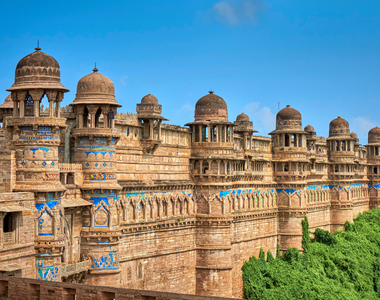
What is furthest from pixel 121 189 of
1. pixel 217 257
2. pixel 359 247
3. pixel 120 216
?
pixel 359 247

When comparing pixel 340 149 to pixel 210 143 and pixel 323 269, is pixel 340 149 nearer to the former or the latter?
pixel 323 269

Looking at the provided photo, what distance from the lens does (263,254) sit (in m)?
42.3

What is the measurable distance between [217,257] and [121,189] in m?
9.18

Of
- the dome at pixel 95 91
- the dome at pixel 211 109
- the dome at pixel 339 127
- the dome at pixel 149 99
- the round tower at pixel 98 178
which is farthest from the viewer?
the dome at pixel 339 127

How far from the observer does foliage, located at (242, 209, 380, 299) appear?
39.8 meters

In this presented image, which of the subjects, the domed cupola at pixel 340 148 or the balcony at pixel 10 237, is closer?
the balcony at pixel 10 237

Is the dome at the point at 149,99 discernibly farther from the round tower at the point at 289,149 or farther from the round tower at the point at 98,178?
the round tower at the point at 289,149

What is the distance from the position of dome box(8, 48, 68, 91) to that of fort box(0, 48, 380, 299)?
4 centimetres

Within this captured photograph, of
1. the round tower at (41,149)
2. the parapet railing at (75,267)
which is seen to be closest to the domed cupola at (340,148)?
the parapet railing at (75,267)

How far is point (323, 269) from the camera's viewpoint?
152ft

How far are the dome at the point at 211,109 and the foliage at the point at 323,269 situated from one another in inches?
386

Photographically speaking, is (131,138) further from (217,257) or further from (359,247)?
(359,247)

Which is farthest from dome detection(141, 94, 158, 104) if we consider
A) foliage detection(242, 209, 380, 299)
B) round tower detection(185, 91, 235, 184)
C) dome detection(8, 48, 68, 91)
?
foliage detection(242, 209, 380, 299)

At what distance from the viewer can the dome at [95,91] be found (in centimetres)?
2770
